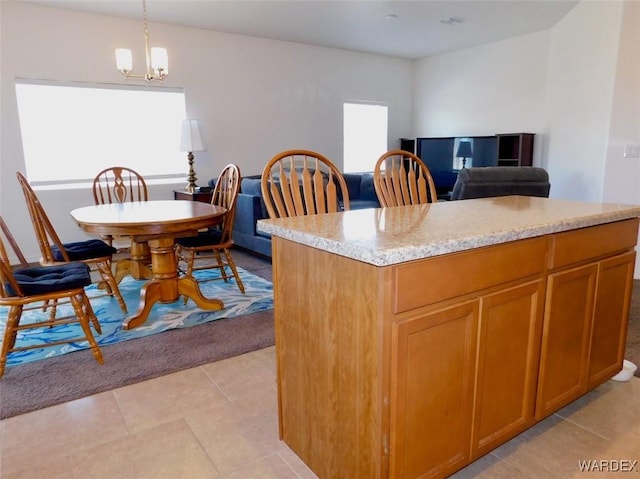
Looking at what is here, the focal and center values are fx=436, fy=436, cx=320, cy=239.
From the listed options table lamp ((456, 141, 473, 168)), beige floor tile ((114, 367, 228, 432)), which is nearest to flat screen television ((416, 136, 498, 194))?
table lamp ((456, 141, 473, 168))

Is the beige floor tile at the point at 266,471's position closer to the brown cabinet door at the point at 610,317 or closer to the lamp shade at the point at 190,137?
the brown cabinet door at the point at 610,317

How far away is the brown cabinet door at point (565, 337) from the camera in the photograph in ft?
5.13

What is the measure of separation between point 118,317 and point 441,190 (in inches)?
202

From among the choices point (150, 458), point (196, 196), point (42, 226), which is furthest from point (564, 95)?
point (150, 458)

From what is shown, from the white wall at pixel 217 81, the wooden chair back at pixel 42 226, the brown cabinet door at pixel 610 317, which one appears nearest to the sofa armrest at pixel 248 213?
the white wall at pixel 217 81

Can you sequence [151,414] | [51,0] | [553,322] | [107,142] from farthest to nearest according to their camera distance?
[107,142], [51,0], [151,414], [553,322]

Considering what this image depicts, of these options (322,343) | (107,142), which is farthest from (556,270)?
(107,142)

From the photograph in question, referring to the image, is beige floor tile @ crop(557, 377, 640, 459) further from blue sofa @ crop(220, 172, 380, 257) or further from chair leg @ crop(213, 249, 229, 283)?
blue sofa @ crop(220, 172, 380, 257)

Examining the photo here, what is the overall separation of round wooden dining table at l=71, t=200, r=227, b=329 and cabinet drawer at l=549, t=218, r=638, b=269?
193 centimetres

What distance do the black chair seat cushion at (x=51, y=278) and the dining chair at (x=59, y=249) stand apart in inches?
6.5

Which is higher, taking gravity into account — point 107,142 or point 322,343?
point 107,142

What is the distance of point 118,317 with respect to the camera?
2996 millimetres

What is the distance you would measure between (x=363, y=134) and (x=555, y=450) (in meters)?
5.85

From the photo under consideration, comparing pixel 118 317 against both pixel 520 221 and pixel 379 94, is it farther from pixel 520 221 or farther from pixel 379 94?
pixel 379 94
